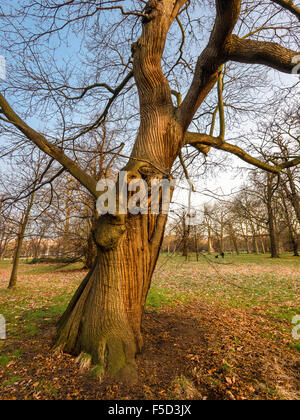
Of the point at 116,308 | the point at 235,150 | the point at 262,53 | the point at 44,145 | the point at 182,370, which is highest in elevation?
the point at 262,53

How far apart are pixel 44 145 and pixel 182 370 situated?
341cm

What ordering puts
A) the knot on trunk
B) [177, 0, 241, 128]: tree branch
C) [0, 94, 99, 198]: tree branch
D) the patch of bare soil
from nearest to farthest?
1. the patch of bare soil
2. [177, 0, 241, 128]: tree branch
3. the knot on trunk
4. [0, 94, 99, 198]: tree branch

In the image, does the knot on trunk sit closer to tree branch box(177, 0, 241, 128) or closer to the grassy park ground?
the grassy park ground

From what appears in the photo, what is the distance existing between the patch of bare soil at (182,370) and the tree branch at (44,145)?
7.10 ft

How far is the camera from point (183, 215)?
2.50m

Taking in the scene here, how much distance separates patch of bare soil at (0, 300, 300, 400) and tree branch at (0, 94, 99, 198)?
2.16 m

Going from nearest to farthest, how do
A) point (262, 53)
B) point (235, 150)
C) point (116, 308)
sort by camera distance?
1. point (262, 53)
2. point (116, 308)
3. point (235, 150)

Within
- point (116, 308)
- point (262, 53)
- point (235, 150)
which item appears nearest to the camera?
point (262, 53)

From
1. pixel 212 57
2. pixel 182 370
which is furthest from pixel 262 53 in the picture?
pixel 182 370

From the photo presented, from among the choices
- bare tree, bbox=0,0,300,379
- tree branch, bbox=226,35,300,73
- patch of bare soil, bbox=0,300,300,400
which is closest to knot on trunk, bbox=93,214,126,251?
bare tree, bbox=0,0,300,379

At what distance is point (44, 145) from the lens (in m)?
2.69

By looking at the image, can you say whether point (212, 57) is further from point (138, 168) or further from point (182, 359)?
point (182, 359)

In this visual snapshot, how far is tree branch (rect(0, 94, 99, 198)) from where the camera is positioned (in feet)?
8.61
